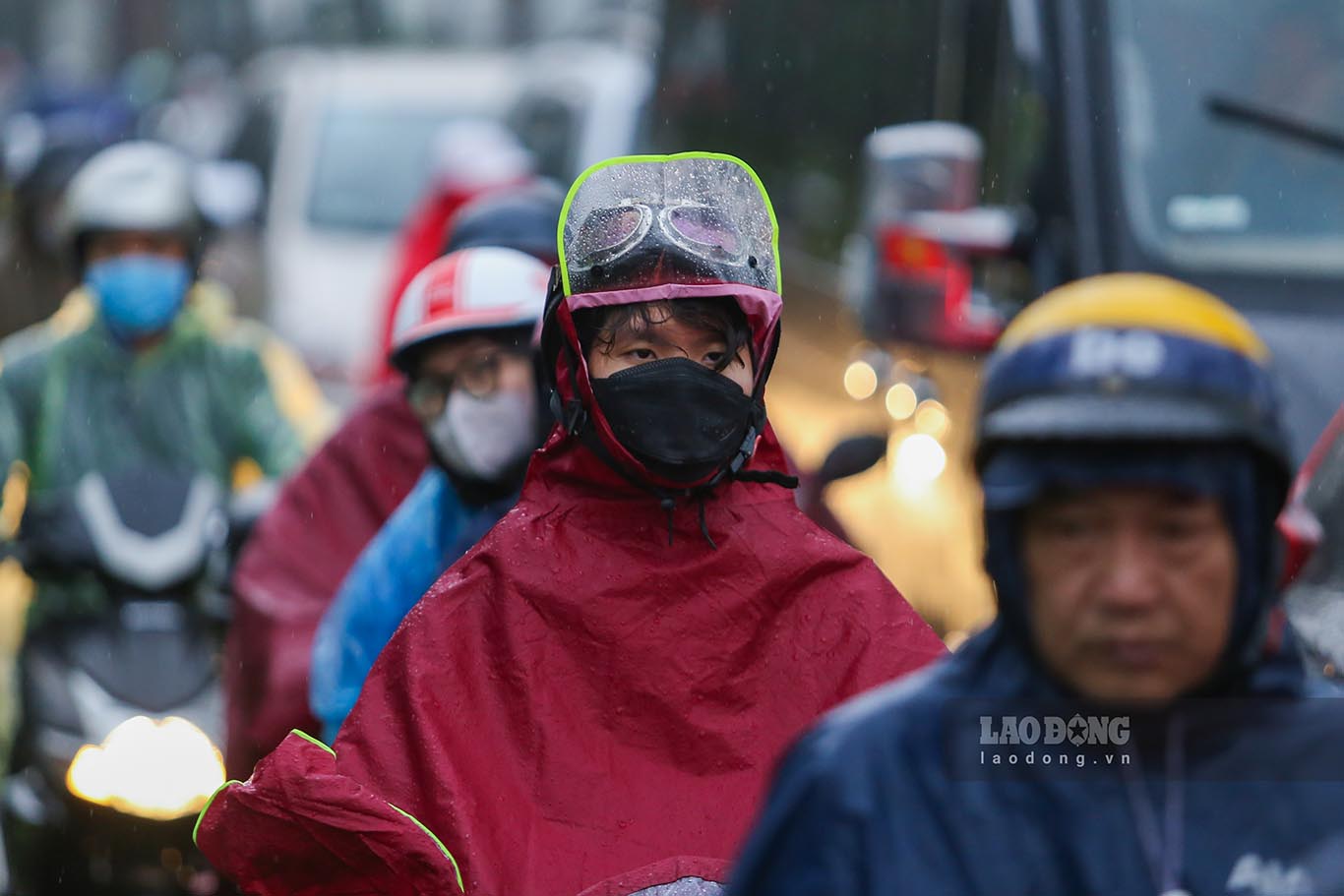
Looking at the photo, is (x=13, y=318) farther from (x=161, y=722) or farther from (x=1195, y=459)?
(x=1195, y=459)

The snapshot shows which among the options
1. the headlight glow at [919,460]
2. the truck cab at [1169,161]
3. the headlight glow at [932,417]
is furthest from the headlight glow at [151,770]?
the headlight glow at [919,460]

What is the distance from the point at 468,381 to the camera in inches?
178

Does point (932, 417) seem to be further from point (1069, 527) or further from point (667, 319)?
point (1069, 527)

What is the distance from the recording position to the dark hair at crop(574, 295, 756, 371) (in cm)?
344

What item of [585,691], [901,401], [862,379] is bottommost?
[862,379]

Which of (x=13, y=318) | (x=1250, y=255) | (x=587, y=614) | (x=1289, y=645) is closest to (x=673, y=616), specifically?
(x=587, y=614)

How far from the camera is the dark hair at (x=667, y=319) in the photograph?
344 cm

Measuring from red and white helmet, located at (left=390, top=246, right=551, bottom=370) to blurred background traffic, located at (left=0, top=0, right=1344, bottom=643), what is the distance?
904mm

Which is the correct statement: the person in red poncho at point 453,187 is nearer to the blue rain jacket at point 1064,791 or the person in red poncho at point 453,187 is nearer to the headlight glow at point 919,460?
the headlight glow at point 919,460

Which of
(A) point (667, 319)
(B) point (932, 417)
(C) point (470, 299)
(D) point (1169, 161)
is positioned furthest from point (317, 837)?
(B) point (932, 417)

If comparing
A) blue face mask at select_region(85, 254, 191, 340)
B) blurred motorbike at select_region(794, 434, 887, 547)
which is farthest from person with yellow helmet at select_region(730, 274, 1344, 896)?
blue face mask at select_region(85, 254, 191, 340)

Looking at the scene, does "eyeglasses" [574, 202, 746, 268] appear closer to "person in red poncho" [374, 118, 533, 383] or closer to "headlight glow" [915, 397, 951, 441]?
"headlight glow" [915, 397, 951, 441]

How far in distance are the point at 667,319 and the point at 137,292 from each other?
9.90 feet

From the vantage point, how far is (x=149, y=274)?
613 cm
